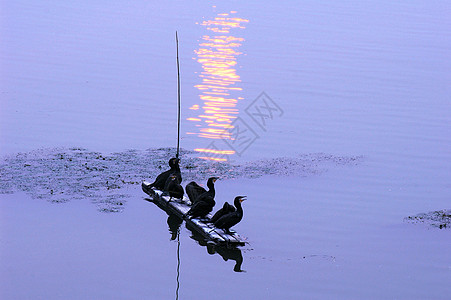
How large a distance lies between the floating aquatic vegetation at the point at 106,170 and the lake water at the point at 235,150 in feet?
0.31

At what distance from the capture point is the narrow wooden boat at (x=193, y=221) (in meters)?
21.4

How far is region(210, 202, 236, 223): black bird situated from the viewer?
869 inches

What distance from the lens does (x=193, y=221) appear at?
22875mm

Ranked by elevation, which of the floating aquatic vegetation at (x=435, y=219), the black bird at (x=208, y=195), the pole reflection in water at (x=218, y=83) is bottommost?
the floating aquatic vegetation at (x=435, y=219)

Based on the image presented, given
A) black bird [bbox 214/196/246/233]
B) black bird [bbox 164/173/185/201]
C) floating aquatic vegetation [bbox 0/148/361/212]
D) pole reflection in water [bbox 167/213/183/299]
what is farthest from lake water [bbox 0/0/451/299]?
black bird [bbox 214/196/246/233]

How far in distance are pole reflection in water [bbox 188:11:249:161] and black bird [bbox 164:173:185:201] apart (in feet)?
15.4

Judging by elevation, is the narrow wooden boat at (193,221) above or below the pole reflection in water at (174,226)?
above

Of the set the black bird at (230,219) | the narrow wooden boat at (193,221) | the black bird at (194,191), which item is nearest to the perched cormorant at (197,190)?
the black bird at (194,191)

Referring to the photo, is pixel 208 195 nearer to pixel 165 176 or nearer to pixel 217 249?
pixel 217 249

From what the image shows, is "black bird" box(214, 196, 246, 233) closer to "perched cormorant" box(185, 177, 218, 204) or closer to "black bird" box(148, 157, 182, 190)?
"perched cormorant" box(185, 177, 218, 204)

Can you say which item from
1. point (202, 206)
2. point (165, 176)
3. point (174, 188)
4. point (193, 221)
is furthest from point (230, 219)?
point (165, 176)

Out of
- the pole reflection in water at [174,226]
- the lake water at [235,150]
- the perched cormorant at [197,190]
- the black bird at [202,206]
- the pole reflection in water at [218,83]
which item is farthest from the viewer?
the pole reflection in water at [218,83]

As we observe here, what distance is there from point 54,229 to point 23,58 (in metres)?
24.7

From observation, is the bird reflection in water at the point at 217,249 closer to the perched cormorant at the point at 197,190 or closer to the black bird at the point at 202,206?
the black bird at the point at 202,206
